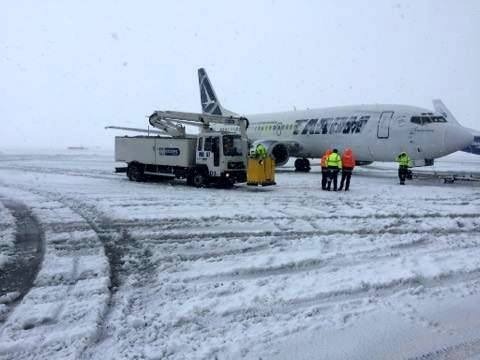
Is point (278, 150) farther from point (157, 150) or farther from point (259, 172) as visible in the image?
point (259, 172)

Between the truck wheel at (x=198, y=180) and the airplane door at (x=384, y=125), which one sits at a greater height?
the airplane door at (x=384, y=125)

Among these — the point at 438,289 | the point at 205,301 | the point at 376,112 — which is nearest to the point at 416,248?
the point at 438,289

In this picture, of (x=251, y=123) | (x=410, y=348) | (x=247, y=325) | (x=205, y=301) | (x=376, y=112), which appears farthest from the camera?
(x=251, y=123)

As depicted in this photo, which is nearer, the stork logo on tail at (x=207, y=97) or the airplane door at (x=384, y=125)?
the airplane door at (x=384, y=125)

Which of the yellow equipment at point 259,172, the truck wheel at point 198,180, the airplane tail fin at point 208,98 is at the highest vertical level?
the airplane tail fin at point 208,98

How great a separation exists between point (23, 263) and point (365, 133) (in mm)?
17151

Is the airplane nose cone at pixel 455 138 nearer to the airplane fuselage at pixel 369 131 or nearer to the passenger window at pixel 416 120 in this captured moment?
the airplane fuselage at pixel 369 131

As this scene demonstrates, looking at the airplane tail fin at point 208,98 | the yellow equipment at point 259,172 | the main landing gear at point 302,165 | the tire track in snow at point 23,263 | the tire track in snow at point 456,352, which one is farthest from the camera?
the airplane tail fin at point 208,98

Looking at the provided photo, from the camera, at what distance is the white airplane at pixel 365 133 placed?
18.9 m

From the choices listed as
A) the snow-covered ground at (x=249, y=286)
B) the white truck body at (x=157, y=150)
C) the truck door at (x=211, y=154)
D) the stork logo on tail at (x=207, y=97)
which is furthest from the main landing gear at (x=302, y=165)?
the snow-covered ground at (x=249, y=286)

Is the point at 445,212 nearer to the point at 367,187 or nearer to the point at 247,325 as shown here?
the point at 367,187

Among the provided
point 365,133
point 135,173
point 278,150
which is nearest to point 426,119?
point 365,133

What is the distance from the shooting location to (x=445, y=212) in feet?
36.4

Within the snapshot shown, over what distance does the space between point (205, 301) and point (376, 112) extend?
58.8 ft
